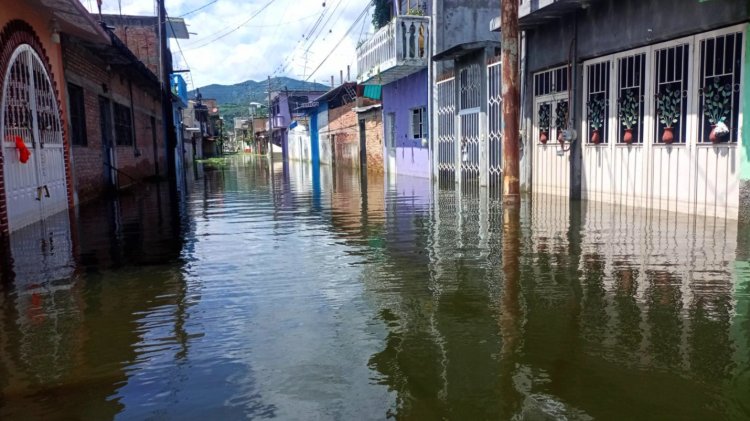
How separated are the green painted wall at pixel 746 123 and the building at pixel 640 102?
0.01m

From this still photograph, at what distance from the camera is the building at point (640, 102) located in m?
8.51

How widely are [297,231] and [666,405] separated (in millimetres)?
6498

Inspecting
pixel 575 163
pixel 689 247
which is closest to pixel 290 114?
pixel 575 163

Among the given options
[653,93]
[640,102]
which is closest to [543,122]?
[640,102]

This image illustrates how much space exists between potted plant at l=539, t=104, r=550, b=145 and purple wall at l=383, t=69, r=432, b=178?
630 centimetres

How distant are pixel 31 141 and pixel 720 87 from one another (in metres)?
11.1

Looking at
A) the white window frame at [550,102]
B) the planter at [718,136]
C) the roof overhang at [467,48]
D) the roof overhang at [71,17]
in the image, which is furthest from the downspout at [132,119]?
the planter at [718,136]

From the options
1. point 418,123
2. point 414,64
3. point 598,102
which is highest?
point 414,64

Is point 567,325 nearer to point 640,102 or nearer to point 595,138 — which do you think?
point 640,102

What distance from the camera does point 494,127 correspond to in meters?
15.2

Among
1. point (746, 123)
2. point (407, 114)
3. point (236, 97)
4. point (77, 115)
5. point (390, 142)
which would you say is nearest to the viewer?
point (746, 123)

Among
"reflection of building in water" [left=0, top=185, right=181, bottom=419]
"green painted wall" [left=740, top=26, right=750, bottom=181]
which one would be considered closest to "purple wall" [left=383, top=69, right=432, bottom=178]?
"green painted wall" [left=740, top=26, right=750, bottom=181]

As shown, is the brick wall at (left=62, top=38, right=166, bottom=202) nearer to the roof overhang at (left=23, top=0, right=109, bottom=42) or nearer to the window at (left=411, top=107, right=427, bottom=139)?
the roof overhang at (left=23, top=0, right=109, bottom=42)

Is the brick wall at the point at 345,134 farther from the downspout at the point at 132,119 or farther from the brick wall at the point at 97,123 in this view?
the downspout at the point at 132,119
